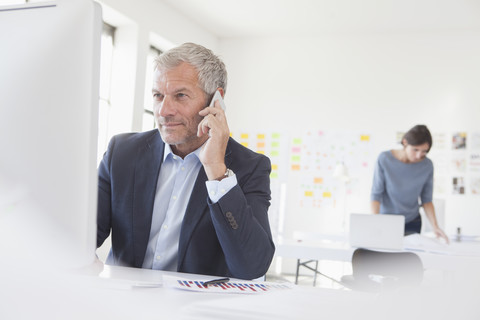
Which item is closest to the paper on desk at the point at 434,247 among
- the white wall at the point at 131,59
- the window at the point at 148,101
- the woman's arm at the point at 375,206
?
the woman's arm at the point at 375,206

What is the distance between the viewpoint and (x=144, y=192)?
146 cm

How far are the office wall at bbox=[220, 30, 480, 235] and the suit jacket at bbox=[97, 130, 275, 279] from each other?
544 centimetres

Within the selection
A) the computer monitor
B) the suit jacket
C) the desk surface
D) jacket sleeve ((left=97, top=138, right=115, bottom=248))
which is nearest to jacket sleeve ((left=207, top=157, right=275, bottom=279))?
the suit jacket

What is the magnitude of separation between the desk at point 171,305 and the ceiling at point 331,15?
5.53m

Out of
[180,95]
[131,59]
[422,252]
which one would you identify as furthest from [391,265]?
[131,59]

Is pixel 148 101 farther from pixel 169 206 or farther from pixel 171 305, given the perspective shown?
pixel 171 305

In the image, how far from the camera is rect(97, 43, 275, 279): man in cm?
136

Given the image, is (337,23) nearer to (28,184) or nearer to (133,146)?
(133,146)

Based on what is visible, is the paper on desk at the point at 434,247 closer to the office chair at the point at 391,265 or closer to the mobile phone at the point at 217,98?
the office chair at the point at 391,265

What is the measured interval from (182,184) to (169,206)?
0.26 feet

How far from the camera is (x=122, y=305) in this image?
2.28ft

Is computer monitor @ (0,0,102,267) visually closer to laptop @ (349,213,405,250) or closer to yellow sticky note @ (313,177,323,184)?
laptop @ (349,213,405,250)

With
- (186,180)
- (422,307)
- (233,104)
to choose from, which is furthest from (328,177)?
(422,307)

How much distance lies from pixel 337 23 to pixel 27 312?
642 centimetres
